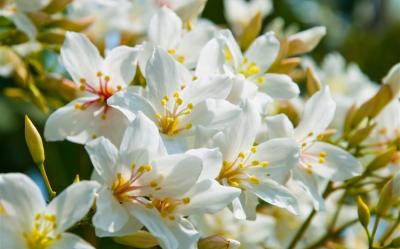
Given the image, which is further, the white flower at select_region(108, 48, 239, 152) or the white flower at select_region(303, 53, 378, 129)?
the white flower at select_region(303, 53, 378, 129)

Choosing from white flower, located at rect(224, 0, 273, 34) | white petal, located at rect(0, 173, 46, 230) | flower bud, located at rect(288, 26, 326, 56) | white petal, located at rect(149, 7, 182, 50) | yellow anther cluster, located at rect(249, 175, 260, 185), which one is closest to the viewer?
white petal, located at rect(0, 173, 46, 230)

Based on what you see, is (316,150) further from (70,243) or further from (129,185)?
(70,243)

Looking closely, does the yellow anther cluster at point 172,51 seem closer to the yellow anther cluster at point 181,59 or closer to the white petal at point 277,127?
the yellow anther cluster at point 181,59

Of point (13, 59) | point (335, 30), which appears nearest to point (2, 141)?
point (13, 59)

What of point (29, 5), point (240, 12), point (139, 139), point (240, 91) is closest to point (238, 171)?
point (240, 91)

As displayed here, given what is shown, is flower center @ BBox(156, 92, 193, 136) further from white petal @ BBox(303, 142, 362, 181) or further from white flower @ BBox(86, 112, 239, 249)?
white petal @ BBox(303, 142, 362, 181)

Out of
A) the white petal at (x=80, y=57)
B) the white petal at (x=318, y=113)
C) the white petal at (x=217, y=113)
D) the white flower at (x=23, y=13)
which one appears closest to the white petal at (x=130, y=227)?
the white petal at (x=217, y=113)

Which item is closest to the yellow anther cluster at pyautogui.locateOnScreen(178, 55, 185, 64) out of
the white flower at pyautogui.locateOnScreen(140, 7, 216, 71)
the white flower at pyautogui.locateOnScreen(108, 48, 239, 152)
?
the white flower at pyautogui.locateOnScreen(140, 7, 216, 71)

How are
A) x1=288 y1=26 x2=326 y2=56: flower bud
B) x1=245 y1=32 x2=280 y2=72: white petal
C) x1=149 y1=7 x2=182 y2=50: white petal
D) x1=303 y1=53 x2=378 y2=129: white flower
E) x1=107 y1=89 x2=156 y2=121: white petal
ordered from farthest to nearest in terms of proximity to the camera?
x1=303 y1=53 x2=378 y2=129: white flower
x1=288 y1=26 x2=326 y2=56: flower bud
x1=245 y1=32 x2=280 y2=72: white petal
x1=149 y1=7 x2=182 y2=50: white petal
x1=107 y1=89 x2=156 y2=121: white petal
